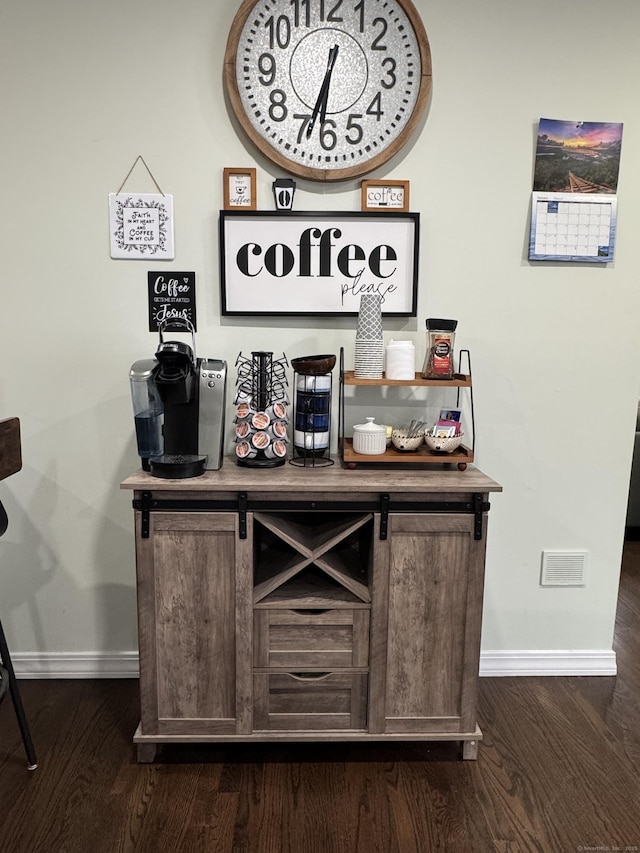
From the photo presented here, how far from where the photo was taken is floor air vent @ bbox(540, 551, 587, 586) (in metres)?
2.31

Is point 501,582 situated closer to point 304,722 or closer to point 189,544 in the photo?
point 304,722

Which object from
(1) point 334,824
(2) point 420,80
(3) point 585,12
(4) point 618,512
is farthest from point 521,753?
(3) point 585,12

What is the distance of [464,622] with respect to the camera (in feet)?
5.85

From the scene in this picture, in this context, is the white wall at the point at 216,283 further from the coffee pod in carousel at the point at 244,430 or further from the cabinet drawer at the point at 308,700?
the cabinet drawer at the point at 308,700

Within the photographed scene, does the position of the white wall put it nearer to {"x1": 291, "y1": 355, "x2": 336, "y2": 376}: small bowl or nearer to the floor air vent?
the floor air vent

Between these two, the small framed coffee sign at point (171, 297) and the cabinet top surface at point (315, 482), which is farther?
the small framed coffee sign at point (171, 297)

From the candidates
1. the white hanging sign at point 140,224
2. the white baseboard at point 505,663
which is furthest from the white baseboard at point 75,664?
the white hanging sign at point 140,224

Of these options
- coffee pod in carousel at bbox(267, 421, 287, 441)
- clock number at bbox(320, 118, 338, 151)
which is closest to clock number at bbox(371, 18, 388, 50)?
clock number at bbox(320, 118, 338, 151)

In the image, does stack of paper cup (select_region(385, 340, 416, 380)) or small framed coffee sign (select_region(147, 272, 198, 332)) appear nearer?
stack of paper cup (select_region(385, 340, 416, 380))

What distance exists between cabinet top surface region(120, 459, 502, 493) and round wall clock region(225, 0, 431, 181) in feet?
3.28

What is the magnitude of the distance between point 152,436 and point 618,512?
171 centimetres

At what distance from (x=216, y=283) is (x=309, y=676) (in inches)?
51.3

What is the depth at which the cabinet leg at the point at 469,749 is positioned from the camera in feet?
6.05

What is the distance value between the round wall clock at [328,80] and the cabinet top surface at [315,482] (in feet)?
3.28
